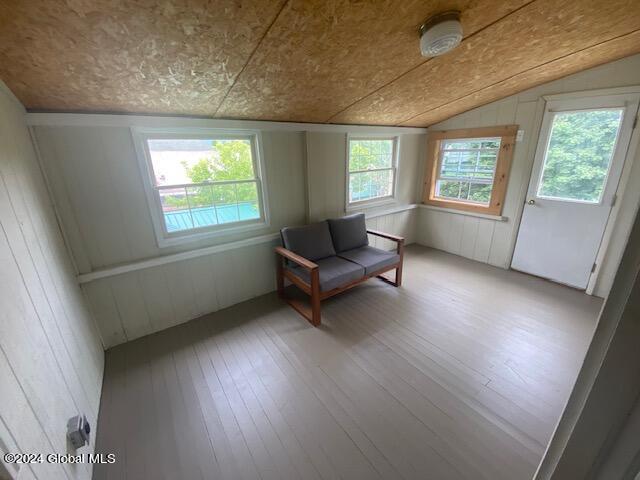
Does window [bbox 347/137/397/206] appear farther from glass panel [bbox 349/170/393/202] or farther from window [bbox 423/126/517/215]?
window [bbox 423/126/517/215]

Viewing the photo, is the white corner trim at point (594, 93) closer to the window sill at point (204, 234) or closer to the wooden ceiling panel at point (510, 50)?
the wooden ceiling panel at point (510, 50)

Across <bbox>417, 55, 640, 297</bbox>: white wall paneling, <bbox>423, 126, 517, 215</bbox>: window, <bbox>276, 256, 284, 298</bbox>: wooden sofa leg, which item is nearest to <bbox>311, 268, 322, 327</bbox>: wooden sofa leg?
<bbox>276, 256, 284, 298</bbox>: wooden sofa leg

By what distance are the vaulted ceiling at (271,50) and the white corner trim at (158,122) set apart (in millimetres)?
60

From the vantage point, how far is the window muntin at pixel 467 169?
3.58 metres

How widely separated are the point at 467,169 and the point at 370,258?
2162 mm

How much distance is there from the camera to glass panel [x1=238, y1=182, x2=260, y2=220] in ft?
9.17

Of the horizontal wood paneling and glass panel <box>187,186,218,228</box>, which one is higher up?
glass panel <box>187,186,218,228</box>

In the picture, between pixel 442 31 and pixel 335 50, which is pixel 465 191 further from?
pixel 335 50

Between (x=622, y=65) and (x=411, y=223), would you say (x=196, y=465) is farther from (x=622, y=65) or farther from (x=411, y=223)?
(x=622, y=65)

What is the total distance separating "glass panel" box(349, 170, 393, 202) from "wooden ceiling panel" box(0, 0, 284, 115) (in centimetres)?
222

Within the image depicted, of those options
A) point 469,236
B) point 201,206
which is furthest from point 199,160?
point 469,236

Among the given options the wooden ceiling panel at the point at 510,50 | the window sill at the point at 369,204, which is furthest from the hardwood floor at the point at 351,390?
the wooden ceiling panel at the point at 510,50

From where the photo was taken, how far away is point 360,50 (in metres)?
1.78

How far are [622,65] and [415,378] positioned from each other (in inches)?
138
